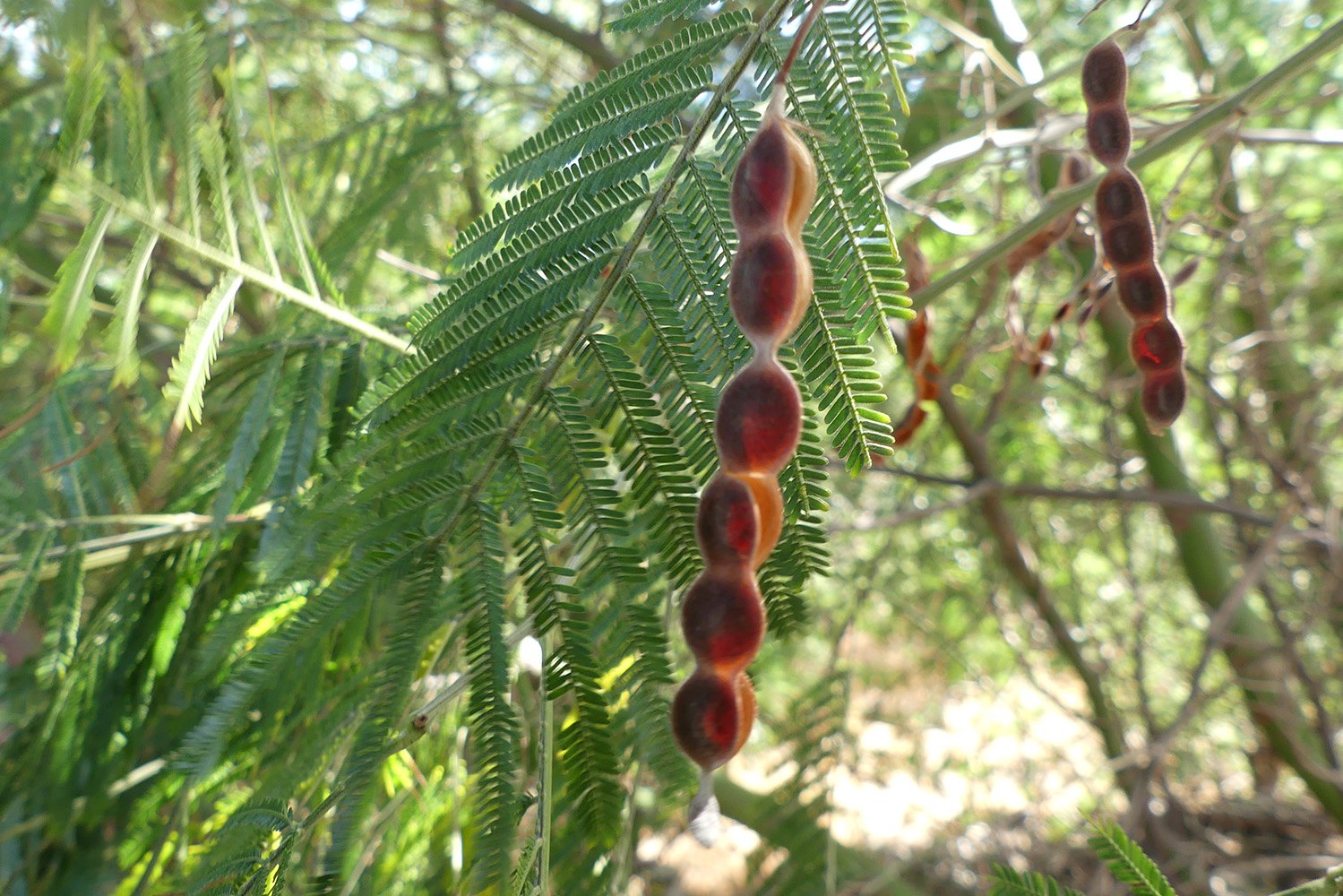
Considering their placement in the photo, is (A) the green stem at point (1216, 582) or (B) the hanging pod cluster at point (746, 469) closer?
(B) the hanging pod cluster at point (746, 469)

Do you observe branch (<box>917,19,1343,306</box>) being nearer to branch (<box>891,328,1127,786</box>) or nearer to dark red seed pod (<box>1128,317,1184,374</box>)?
dark red seed pod (<box>1128,317,1184,374</box>)

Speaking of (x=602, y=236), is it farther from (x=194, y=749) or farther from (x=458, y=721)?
(x=458, y=721)

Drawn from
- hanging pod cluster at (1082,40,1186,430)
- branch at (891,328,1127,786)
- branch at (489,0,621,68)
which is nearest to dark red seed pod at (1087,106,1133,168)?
hanging pod cluster at (1082,40,1186,430)

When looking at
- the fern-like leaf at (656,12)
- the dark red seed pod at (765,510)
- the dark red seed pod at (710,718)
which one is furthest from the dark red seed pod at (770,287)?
the fern-like leaf at (656,12)

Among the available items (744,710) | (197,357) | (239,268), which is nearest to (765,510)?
(744,710)

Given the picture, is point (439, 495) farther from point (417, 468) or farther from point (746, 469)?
point (746, 469)

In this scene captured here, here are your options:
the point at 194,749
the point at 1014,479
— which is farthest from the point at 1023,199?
the point at 194,749

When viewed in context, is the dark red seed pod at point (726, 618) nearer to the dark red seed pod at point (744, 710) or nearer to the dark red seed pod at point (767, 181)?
the dark red seed pod at point (744, 710)
